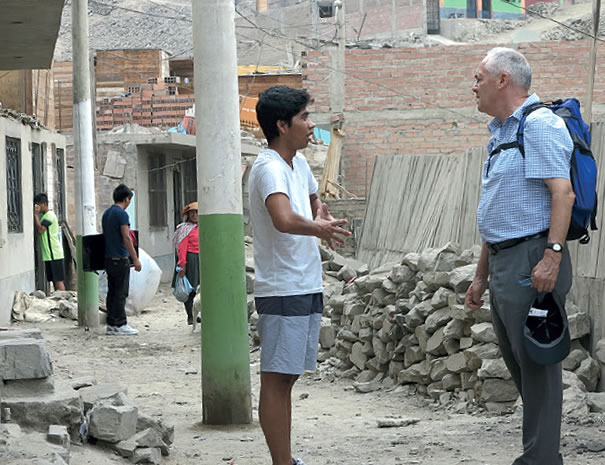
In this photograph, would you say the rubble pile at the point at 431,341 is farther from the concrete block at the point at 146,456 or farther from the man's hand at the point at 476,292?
the concrete block at the point at 146,456

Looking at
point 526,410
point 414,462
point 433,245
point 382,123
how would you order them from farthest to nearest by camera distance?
point 382,123
point 433,245
point 414,462
point 526,410

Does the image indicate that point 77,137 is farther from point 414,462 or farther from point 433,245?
point 414,462

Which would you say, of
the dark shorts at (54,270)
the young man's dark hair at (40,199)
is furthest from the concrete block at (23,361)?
the dark shorts at (54,270)

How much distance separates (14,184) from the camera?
1468 centimetres

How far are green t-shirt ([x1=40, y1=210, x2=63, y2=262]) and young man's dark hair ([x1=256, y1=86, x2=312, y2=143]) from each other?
12.1 m

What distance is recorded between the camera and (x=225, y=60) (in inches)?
251

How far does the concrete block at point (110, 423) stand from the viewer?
5406mm

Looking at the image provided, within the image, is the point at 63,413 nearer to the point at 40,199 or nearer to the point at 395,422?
the point at 395,422

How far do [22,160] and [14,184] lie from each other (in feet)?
2.03

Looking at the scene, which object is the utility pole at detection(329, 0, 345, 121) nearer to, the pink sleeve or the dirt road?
the pink sleeve

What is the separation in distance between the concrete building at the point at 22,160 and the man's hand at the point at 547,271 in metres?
6.50

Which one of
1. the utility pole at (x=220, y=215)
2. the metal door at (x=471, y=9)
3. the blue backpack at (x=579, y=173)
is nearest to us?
the blue backpack at (x=579, y=173)

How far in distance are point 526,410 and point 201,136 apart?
2.96m

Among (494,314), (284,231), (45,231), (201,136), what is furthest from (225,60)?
Result: (45,231)
